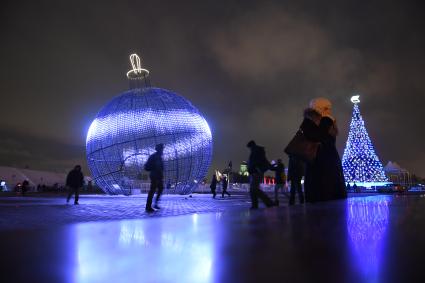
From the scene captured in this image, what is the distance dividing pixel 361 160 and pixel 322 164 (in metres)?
45.9

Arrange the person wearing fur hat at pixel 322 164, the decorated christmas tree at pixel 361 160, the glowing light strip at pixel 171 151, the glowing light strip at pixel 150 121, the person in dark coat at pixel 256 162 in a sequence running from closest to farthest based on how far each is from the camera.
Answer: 1. the person wearing fur hat at pixel 322 164
2. the person in dark coat at pixel 256 162
3. the glowing light strip at pixel 150 121
4. the glowing light strip at pixel 171 151
5. the decorated christmas tree at pixel 361 160

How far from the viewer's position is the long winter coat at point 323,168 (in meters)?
4.96

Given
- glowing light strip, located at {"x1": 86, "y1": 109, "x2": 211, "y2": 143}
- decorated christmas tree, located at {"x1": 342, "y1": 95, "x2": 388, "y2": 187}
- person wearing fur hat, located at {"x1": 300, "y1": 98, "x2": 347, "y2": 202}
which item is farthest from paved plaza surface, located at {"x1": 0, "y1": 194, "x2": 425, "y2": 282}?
decorated christmas tree, located at {"x1": 342, "y1": 95, "x2": 388, "y2": 187}

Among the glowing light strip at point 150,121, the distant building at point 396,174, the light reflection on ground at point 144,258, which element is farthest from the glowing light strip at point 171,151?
the distant building at point 396,174

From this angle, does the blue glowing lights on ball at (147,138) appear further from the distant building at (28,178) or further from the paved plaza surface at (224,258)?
the distant building at (28,178)

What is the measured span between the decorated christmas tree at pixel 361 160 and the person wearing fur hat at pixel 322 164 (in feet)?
147

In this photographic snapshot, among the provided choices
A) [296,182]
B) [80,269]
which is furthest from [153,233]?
[296,182]

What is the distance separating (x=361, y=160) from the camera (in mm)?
47094

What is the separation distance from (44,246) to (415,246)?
0.97m

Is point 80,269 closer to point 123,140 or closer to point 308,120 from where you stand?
point 308,120

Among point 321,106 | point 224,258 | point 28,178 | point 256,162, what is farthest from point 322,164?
point 28,178

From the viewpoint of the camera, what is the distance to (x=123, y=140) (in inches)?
902

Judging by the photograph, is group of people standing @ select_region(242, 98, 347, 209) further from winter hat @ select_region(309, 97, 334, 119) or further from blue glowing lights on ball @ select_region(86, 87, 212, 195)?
blue glowing lights on ball @ select_region(86, 87, 212, 195)

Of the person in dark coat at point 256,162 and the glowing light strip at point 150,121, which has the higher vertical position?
the glowing light strip at point 150,121
